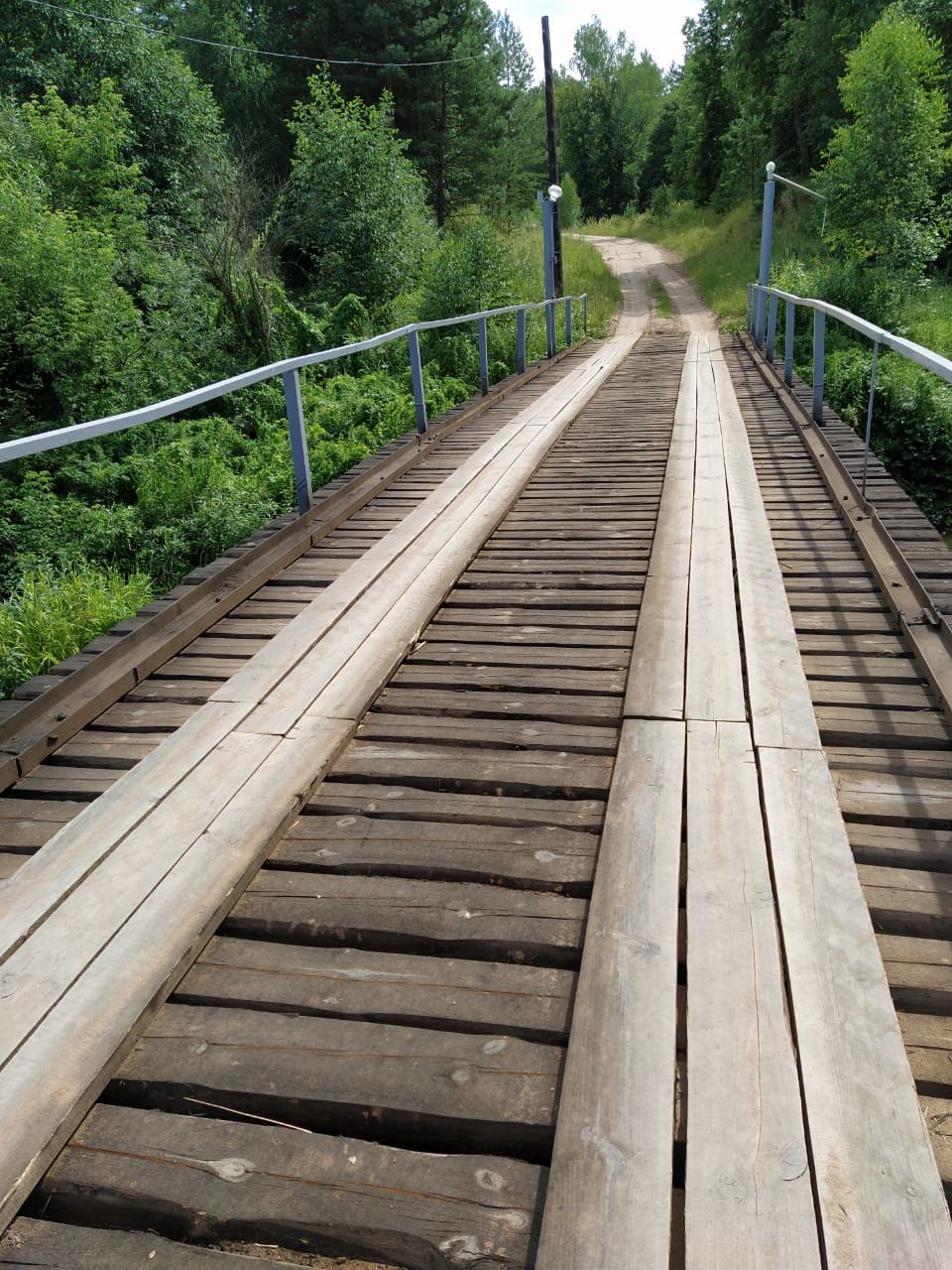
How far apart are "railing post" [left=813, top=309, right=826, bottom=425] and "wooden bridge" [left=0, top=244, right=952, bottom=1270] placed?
2.81 m

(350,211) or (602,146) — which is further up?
(602,146)

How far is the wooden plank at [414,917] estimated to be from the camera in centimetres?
199

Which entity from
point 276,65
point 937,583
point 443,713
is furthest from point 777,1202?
point 276,65

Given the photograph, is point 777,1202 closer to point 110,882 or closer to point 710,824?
point 710,824

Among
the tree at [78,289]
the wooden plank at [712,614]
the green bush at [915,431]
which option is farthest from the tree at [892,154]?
the wooden plank at [712,614]

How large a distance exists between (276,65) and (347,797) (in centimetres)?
3324

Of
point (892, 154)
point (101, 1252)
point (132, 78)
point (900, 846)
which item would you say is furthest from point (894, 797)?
point (892, 154)

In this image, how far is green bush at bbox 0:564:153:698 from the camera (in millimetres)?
5164

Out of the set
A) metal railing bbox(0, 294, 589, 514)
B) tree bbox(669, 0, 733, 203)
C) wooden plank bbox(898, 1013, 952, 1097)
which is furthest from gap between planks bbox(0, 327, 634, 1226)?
tree bbox(669, 0, 733, 203)

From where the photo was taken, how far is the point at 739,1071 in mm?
1607

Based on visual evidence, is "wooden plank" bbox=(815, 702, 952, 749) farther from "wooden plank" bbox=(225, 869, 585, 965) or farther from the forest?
the forest

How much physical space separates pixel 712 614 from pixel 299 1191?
2.72 metres

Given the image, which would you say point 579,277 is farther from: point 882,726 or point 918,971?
point 918,971

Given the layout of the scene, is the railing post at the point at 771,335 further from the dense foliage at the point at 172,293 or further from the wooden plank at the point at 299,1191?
the wooden plank at the point at 299,1191
